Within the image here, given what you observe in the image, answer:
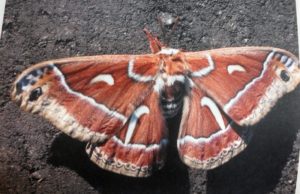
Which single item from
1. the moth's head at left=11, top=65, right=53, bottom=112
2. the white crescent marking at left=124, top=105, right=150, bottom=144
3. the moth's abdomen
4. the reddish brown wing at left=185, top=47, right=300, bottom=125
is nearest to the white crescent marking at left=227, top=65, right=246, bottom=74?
the reddish brown wing at left=185, top=47, right=300, bottom=125

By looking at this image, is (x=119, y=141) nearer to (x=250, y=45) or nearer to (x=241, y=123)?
(x=241, y=123)

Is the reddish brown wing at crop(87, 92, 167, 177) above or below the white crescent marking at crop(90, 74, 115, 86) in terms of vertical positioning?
below

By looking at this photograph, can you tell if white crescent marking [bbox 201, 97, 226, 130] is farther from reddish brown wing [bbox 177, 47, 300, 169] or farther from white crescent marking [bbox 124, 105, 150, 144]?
white crescent marking [bbox 124, 105, 150, 144]

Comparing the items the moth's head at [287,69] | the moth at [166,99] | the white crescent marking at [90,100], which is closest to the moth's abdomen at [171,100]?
the moth at [166,99]

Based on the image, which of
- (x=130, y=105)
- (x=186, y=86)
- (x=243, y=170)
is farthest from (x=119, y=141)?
(x=243, y=170)

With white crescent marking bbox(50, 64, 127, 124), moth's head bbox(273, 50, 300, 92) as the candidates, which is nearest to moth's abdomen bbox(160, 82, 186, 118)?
white crescent marking bbox(50, 64, 127, 124)

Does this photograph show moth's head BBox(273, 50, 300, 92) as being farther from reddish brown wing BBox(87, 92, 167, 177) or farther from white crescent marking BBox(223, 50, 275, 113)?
reddish brown wing BBox(87, 92, 167, 177)

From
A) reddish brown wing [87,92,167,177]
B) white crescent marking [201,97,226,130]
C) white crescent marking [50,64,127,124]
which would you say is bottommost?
reddish brown wing [87,92,167,177]
